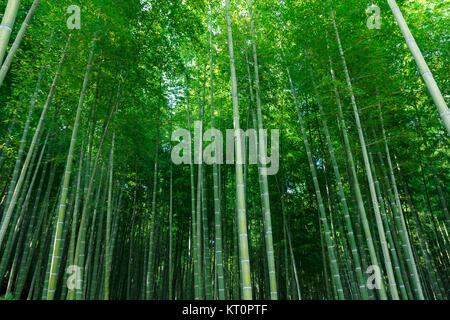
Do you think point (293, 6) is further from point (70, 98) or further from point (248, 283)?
point (248, 283)

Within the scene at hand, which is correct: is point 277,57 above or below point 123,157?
above

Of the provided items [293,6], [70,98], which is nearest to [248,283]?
[70,98]

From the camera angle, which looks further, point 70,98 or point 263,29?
Answer: point 263,29

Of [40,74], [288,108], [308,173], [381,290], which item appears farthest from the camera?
[308,173]

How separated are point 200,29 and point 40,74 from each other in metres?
2.57

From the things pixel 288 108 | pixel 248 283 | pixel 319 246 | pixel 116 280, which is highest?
pixel 288 108

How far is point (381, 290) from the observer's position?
3.11 meters

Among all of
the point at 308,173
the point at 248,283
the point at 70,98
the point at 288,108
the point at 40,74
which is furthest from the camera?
the point at 308,173

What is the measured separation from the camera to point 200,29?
4.55 m

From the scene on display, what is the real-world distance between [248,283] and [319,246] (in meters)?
6.27

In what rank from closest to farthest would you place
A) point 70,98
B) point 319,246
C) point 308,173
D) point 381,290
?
point 381,290 → point 70,98 → point 308,173 → point 319,246
